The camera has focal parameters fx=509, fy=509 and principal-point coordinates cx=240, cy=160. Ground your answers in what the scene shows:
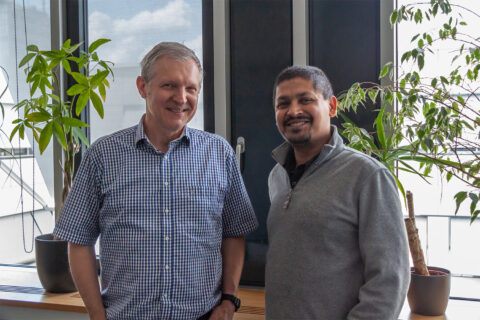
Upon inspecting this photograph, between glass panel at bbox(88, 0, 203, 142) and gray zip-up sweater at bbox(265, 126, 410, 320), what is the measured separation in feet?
4.33

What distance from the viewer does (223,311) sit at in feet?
5.46

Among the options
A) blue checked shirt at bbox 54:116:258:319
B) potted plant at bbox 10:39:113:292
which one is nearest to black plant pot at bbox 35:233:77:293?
potted plant at bbox 10:39:113:292

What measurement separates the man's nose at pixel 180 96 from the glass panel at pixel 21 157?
1655 millimetres

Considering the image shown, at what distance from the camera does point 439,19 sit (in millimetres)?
2246

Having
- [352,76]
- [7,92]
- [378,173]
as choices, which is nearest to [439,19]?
[352,76]

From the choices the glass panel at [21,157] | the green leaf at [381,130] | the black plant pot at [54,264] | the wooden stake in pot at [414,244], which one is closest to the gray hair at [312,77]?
the green leaf at [381,130]

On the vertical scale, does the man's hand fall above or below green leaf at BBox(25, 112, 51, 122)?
below

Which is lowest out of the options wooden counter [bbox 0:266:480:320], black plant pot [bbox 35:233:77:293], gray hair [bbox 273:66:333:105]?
wooden counter [bbox 0:266:480:320]

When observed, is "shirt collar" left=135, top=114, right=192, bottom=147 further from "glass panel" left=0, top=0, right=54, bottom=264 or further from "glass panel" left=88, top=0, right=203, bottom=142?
"glass panel" left=0, top=0, right=54, bottom=264

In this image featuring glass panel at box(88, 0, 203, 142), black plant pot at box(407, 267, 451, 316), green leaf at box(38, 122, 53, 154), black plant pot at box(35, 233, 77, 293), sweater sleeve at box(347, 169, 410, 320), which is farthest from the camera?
glass panel at box(88, 0, 203, 142)

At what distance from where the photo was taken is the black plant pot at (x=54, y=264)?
2416mm

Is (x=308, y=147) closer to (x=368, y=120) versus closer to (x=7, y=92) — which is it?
(x=368, y=120)

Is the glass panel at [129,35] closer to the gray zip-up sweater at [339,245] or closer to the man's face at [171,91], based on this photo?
the man's face at [171,91]

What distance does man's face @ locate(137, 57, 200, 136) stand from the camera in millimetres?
1567
